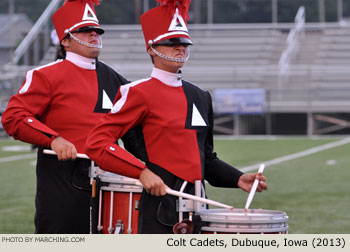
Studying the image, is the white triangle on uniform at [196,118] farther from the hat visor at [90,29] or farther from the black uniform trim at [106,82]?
the hat visor at [90,29]

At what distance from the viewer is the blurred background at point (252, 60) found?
2556cm

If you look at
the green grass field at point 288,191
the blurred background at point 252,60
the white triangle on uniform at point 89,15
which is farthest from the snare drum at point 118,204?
the blurred background at point 252,60

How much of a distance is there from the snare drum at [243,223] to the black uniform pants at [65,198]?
5.19 ft

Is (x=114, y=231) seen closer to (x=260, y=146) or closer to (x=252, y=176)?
(x=252, y=176)

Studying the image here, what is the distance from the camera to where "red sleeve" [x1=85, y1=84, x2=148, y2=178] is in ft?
12.7

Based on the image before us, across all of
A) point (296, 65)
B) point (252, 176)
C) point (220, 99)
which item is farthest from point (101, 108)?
point (296, 65)

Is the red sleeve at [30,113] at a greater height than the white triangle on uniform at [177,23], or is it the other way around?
the white triangle on uniform at [177,23]

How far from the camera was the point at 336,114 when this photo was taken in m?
25.8

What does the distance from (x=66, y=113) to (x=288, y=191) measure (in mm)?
6472

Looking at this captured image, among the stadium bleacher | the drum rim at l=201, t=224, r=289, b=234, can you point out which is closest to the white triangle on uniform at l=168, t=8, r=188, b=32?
the drum rim at l=201, t=224, r=289, b=234

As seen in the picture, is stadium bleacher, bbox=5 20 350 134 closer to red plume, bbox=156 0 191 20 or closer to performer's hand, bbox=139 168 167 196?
red plume, bbox=156 0 191 20

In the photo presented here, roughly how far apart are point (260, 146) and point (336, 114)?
21.0 feet

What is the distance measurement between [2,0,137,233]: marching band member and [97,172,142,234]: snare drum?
45 centimetres

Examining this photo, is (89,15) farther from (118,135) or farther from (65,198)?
(118,135)
